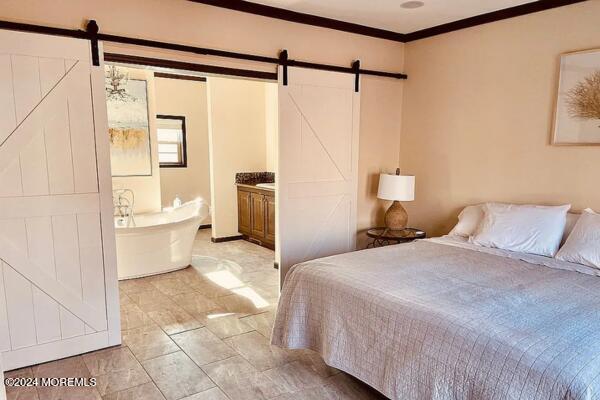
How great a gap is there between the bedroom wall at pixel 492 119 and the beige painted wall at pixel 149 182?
10.8 feet

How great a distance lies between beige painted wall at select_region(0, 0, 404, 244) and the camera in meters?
2.75

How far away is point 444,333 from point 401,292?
38 centimetres

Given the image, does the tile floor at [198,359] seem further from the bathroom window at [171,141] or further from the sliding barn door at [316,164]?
the bathroom window at [171,141]

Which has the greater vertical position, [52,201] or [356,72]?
[356,72]

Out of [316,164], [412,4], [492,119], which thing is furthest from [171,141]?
[492,119]

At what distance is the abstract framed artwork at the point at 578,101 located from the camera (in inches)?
118

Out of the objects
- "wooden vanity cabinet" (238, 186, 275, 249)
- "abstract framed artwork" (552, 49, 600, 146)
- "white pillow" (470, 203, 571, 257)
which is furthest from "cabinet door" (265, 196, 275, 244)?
"abstract framed artwork" (552, 49, 600, 146)

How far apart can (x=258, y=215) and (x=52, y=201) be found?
3479 mm

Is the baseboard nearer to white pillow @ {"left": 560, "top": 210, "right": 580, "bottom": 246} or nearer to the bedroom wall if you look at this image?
the bedroom wall

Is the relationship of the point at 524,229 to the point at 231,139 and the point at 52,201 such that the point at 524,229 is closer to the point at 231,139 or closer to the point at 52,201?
the point at 52,201

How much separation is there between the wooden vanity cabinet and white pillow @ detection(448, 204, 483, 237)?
2.73 m

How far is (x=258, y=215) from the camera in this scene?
606cm

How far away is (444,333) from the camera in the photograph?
1.87 metres

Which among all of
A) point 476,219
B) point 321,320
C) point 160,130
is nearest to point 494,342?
point 321,320
